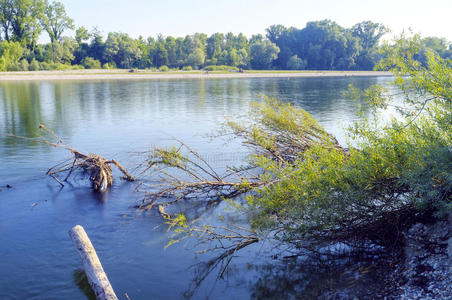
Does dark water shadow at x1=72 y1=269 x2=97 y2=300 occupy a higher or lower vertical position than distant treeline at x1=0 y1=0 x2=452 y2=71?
lower

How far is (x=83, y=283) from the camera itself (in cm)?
962

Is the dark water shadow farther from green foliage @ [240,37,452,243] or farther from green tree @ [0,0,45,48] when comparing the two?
green tree @ [0,0,45,48]

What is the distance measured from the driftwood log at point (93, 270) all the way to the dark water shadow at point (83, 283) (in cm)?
50

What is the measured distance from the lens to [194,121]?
33.0 m

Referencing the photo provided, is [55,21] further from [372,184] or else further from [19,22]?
[372,184]

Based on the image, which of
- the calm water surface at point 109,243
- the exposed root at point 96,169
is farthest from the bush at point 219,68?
the exposed root at point 96,169

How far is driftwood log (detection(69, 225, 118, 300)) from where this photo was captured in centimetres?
820

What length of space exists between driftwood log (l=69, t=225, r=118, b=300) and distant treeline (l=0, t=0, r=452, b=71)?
3527 inches

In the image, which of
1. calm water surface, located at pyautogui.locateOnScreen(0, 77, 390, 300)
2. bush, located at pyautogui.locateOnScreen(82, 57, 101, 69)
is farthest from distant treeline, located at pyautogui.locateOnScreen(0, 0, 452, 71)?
calm water surface, located at pyautogui.locateOnScreen(0, 77, 390, 300)

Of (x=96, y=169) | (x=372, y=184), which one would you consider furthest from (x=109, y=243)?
(x=372, y=184)

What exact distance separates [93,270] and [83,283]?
126cm

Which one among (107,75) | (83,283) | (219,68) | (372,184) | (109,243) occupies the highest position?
(219,68)

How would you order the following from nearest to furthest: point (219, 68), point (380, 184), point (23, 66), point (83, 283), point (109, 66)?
point (380, 184)
point (83, 283)
point (23, 66)
point (109, 66)
point (219, 68)

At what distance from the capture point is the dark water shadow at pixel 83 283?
916 centimetres
